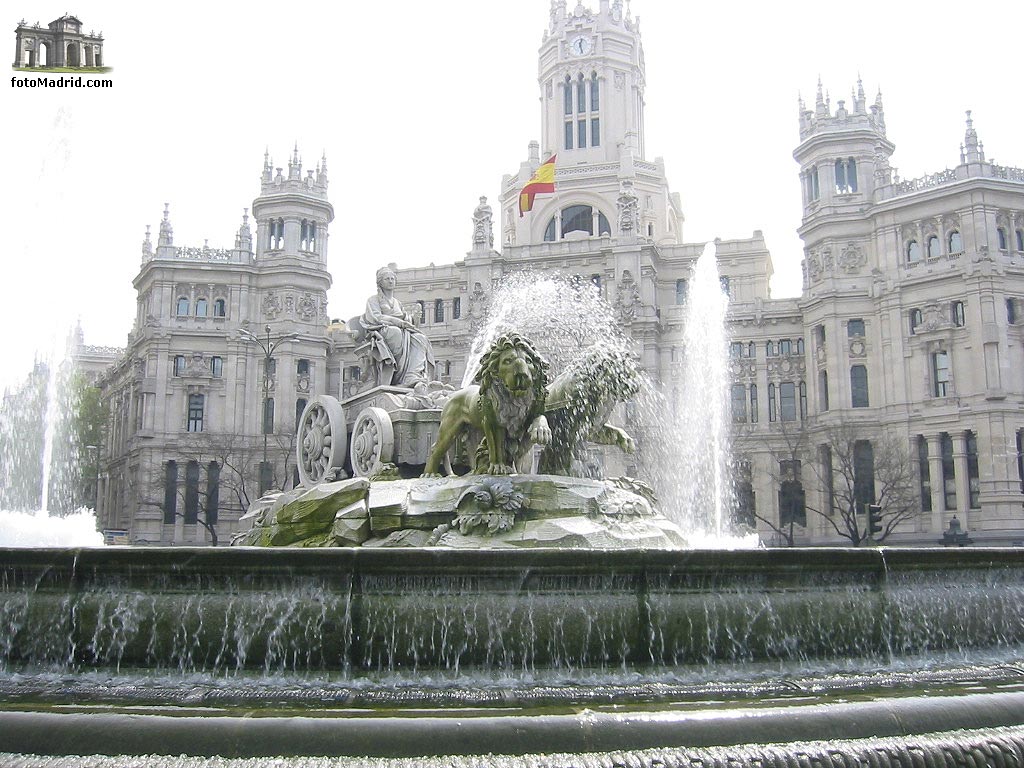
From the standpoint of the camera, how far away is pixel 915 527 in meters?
52.1

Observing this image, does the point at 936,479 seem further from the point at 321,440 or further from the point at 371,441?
the point at 371,441

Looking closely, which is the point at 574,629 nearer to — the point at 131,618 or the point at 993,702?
the point at 993,702

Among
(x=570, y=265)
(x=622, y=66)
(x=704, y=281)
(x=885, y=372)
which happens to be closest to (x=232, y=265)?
(x=570, y=265)

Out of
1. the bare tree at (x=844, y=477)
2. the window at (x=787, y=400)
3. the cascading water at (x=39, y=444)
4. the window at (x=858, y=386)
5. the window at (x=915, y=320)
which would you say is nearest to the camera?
the bare tree at (x=844, y=477)

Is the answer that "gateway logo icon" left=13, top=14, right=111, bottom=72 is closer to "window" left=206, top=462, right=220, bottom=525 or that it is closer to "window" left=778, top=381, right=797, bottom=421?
"window" left=206, top=462, right=220, bottom=525

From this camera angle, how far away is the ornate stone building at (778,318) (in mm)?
52062

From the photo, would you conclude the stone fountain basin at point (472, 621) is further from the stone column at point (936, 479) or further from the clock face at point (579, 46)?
the clock face at point (579, 46)

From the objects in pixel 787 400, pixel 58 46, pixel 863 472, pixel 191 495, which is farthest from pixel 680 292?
pixel 58 46

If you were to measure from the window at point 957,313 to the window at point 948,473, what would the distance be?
6405 millimetres

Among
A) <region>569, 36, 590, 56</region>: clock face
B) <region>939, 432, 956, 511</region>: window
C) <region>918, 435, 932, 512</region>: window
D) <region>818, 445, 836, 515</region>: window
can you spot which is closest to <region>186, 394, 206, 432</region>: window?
<region>818, 445, 836, 515</region>: window

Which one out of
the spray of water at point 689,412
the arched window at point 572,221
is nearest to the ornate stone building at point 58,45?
the spray of water at point 689,412

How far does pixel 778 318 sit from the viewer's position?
62875 mm

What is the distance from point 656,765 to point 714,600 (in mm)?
2634

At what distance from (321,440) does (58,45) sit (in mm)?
23793
